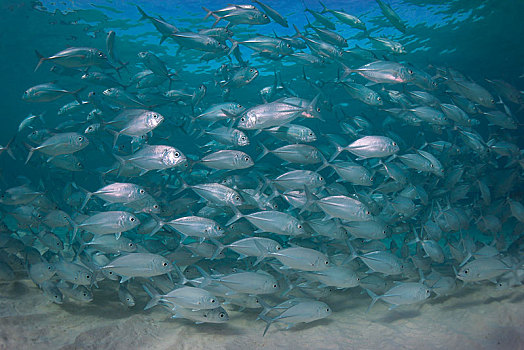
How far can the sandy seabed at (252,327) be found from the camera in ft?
13.2

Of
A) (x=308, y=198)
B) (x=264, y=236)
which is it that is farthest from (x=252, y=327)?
(x=308, y=198)

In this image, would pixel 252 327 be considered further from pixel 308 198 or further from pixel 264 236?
pixel 308 198

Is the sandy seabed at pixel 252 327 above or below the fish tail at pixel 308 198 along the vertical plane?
below

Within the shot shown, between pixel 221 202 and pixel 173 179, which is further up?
pixel 221 202

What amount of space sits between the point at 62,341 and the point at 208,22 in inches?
637

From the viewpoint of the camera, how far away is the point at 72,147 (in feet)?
17.5

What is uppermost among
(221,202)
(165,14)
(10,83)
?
(165,14)

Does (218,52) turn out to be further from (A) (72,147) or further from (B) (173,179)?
(B) (173,179)

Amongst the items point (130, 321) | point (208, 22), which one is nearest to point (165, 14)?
point (208, 22)

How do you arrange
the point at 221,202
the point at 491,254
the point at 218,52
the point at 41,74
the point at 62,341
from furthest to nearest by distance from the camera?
the point at 41,74, the point at 218,52, the point at 491,254, the point at 221,202, the point at 62,341

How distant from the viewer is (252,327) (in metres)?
4.92

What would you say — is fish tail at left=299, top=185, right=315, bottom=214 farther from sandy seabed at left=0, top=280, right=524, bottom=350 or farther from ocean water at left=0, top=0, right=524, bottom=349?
sandy seabed at left=0, top=280, right=524, bottom=350

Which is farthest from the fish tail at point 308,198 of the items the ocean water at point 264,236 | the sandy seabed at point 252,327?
the sandy seabed at point 252,327

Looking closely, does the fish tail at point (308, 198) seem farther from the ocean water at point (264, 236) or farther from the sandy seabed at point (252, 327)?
the sandy seabed at point (252, 327)
